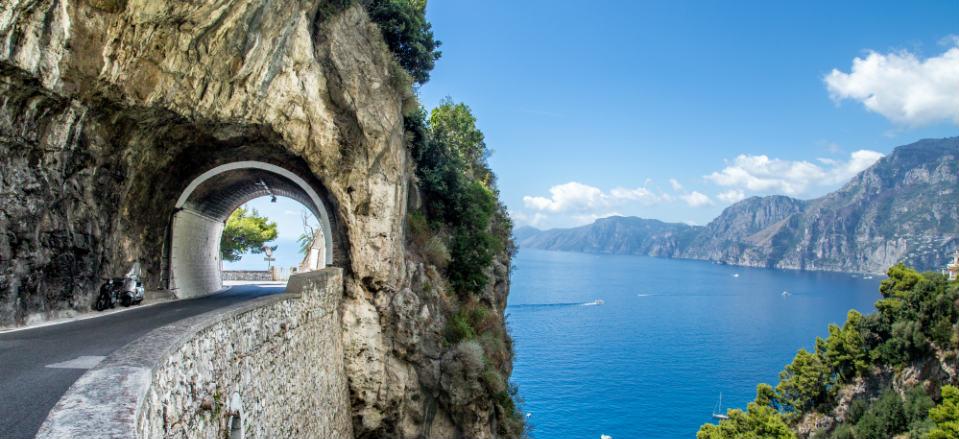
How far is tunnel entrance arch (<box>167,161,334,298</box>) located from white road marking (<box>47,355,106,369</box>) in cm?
877

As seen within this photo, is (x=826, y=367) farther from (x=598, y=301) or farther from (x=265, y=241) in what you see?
(x=598, y=301)

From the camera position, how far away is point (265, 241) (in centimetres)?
4297

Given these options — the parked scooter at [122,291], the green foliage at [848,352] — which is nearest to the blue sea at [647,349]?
the green foliage at [848,352]

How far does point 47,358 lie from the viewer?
691cm

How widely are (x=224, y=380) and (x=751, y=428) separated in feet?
94.4

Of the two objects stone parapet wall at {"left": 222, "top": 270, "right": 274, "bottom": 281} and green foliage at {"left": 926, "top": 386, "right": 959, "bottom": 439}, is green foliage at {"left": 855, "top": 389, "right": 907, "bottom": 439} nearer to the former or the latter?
green foliage at {"left": 926, "top": 386, "right": 959, "bottom": 439}

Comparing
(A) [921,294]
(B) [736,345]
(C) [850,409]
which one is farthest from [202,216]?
(B) [736,345]

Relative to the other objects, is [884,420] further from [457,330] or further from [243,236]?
[243,236]

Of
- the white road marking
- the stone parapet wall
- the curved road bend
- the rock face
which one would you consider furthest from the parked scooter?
the stone parapet wall

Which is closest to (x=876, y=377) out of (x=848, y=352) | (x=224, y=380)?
(x=848, y=352)

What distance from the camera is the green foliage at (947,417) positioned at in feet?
75.7

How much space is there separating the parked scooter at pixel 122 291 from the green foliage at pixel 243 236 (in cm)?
2816

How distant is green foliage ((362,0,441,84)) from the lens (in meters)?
18.5

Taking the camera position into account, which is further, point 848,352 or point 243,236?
point 243,236
